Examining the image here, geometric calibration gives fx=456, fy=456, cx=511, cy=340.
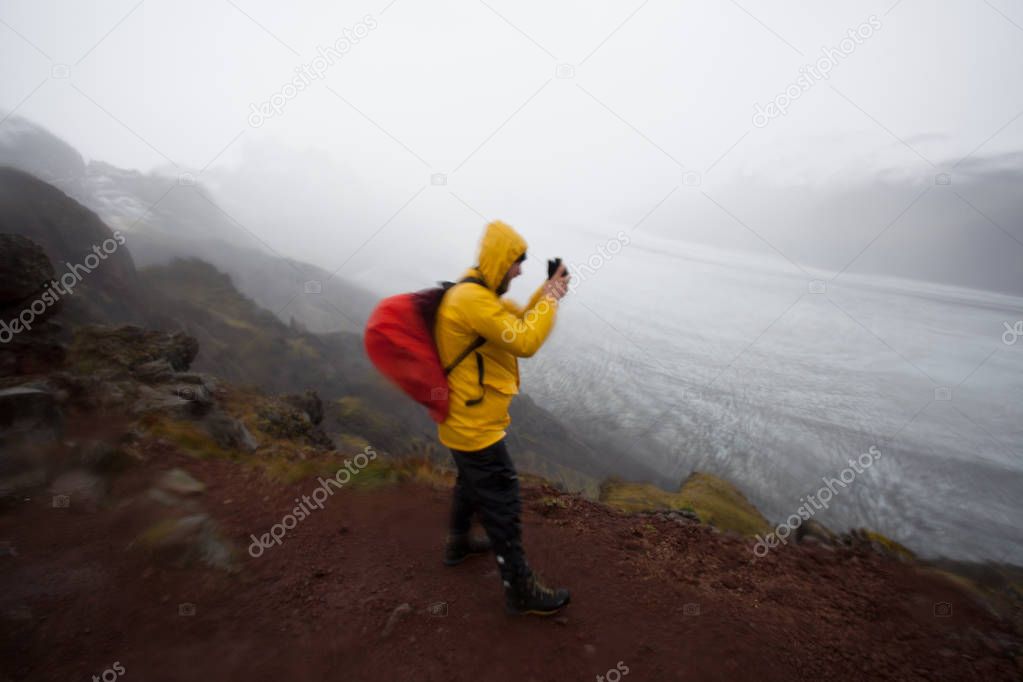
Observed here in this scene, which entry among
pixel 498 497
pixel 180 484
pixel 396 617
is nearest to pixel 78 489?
pixel 180 484

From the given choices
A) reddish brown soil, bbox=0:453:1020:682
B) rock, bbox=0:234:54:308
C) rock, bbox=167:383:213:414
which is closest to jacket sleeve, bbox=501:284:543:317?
reddish brown soil, bbox=0:453:1020:682

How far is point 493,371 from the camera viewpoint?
3521 millimetres

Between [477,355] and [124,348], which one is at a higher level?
[477,355]

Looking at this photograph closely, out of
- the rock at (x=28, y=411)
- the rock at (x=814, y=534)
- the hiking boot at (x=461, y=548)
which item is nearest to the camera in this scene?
the hiking boot at (x=461, y=548)

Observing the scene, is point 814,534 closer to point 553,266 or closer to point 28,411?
point 553,266

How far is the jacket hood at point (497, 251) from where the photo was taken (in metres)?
3.32

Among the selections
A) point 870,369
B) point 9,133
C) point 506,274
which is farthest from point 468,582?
point 9,133

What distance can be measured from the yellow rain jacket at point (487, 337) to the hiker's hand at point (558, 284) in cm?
6

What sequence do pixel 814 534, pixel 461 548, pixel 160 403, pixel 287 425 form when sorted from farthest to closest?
pixel 287 425
pixel 160 403
pixel 814 534
pixel 461 548

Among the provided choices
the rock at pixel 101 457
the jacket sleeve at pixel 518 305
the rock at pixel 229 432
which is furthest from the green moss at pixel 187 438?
the jacket sleeve at pixel 518 305

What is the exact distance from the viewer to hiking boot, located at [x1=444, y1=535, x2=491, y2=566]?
4.46 meters

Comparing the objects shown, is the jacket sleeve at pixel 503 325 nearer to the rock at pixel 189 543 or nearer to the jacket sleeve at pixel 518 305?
the jacket sleeve at pixel 518 305

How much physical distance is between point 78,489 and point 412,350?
5.23 meters

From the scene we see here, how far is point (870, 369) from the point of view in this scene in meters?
38.1
